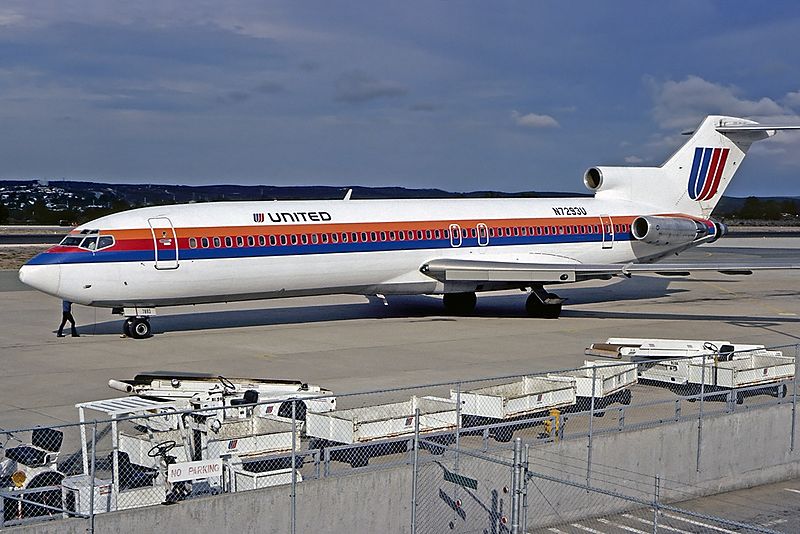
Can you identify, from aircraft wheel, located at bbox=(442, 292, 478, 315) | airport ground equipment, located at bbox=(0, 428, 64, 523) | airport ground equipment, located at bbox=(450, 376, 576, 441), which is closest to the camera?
airport ground equipment, located at bbox=(0, 428, 64, 523)

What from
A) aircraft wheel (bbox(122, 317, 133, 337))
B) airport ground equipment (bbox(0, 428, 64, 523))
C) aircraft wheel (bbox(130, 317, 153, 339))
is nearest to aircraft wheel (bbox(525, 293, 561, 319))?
aircraft wheel (bbox(130, 317, 153, 339))

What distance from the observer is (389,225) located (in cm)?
2952

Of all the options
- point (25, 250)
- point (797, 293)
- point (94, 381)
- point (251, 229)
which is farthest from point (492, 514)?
point (25, 250)

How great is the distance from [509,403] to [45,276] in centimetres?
1349

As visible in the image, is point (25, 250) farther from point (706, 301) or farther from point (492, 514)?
point (492, 514)

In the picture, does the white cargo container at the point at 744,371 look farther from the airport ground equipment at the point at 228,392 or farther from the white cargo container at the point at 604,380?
the airport ground equipment at the point at 228,392

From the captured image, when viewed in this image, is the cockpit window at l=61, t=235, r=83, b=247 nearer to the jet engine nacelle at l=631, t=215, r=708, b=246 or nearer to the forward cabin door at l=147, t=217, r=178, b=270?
the forward cabin door at l=147, t=217, r=178, b=270

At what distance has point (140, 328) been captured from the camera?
26.1m

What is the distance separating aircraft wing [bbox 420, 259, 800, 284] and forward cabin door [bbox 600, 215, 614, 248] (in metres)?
3.66

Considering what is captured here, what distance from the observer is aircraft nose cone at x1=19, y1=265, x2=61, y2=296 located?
24.5 meters

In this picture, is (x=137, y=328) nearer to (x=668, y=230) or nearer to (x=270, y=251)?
(x=270, y=251)

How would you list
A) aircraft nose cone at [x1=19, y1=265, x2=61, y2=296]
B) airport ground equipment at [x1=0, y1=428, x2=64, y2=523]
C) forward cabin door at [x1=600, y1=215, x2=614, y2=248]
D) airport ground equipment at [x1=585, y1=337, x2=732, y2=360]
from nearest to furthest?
airport ground equipment at [x1=0, y1=428, x2=64, y2=523]
airport ground equipment at [x1=585, y1=337, x2=732, y2=360]
aircraft nose cone at [x1=19, y1=265, x2=61, y2=296]
forward cabin door at [x1=600, y1=215, x2=614, y2=248]

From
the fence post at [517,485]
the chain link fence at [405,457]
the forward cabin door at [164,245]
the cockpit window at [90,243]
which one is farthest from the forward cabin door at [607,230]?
the fence post at [517,485]

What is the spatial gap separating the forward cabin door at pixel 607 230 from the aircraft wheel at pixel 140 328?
15756 mm
